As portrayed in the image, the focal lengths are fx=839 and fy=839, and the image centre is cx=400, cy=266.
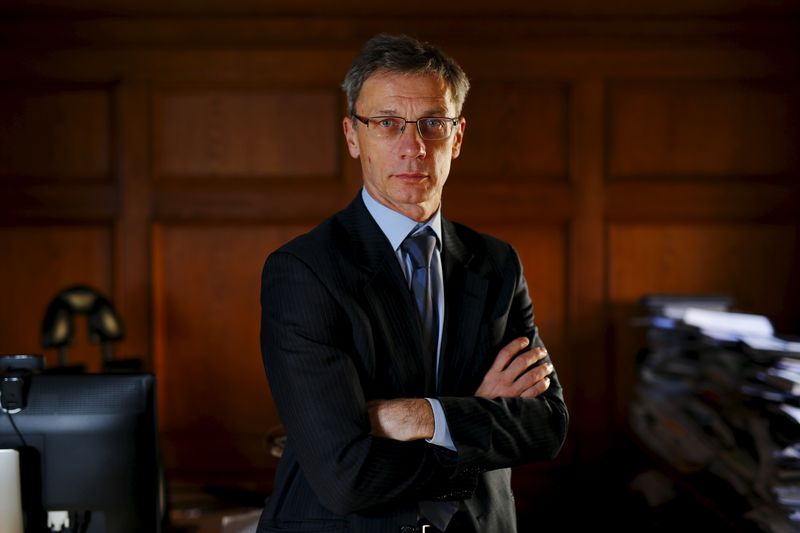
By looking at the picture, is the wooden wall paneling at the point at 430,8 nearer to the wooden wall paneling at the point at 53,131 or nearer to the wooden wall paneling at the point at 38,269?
the wooden wall paneling at the point at 53,131

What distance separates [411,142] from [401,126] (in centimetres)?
4

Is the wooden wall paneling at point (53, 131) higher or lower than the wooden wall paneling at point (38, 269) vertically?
higher

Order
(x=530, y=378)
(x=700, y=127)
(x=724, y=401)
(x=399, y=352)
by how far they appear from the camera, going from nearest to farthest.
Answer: (x=399, y=352), (x=530, y=378), (x=724, y=401), (x=700, y=127)

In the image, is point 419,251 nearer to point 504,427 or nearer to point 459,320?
point 459,320

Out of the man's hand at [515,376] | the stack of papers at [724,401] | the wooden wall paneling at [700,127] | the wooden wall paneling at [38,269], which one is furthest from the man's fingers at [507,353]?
the wooden wall paneling at [38,269]

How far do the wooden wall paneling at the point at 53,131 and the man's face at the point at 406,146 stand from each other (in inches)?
70.7

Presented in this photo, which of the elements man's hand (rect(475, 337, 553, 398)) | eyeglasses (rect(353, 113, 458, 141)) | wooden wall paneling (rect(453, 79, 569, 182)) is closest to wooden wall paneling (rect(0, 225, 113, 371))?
wooden wall paneling (rect(453, 79, 569, 182))

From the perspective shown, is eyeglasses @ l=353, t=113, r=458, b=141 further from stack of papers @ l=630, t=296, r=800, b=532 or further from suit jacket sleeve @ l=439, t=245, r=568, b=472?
stack of papers @ l=630, t=296, r=800, b=532

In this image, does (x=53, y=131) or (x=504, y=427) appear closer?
(x=504, y=427)

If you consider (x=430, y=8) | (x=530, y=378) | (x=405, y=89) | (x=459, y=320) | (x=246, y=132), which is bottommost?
(x=530, y=378)

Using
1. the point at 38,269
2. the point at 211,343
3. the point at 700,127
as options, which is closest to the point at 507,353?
the point at 211,343

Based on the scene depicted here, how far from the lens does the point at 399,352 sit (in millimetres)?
1565

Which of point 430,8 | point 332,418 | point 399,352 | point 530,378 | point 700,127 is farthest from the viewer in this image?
point 700,127

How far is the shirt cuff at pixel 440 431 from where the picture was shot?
1502 mm
